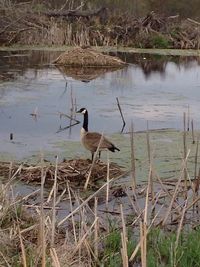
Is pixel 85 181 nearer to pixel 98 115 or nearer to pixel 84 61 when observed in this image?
pixel 98 115

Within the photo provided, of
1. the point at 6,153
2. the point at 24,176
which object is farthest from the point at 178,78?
the point at 24,176

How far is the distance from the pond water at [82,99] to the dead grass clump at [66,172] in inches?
35.4

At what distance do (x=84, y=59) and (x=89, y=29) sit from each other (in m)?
8.63

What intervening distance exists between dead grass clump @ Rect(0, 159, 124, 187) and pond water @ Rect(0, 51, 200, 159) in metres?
0.90

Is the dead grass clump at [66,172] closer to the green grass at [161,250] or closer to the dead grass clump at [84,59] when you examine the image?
the green grass at [161,250]

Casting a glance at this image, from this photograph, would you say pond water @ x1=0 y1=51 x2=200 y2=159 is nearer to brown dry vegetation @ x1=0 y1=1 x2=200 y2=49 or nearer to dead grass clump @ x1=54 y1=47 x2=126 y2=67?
dead grass clump @ x1=54 y1=47 x2=126 y2=67

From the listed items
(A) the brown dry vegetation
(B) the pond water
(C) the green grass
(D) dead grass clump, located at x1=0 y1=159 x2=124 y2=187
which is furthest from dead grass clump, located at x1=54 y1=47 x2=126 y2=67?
(C) the green grass

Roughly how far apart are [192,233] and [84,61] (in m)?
15.1

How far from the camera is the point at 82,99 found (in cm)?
1330

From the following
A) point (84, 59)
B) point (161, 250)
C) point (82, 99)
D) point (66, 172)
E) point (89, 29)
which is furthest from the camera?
point (89, 29)

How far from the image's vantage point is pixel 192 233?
488 cm

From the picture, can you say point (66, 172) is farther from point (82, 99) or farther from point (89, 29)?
point (89, 29)

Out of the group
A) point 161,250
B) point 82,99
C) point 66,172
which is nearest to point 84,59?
point 82,99

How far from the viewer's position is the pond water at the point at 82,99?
9.96 metres
